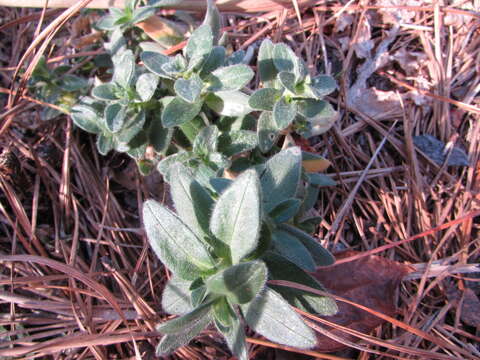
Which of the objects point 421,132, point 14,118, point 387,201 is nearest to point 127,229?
point 14,118

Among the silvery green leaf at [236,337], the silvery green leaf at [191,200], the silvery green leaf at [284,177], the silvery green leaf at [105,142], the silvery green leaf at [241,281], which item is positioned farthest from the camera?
the silvery green leaf at [105,142]

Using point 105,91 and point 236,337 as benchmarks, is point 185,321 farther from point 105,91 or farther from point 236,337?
point 105,91

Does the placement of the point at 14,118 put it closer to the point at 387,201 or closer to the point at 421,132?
the point at 387,201

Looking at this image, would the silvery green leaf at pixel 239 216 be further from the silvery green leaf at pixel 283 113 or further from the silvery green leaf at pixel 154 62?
the silvery green leaf at pixel 154 62

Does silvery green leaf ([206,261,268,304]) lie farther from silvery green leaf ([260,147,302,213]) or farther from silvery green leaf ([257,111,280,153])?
silvery green leaf ([257,111,280,153])

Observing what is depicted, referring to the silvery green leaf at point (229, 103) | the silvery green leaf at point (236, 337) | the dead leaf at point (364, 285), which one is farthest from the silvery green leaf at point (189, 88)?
the dead leaf at point (364, 285)

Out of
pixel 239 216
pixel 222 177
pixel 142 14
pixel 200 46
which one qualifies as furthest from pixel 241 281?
pixel 142 14
